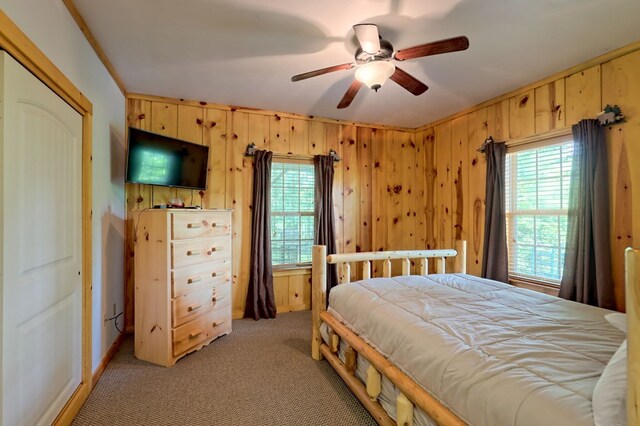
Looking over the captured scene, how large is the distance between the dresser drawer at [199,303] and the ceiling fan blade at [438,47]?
240 cm

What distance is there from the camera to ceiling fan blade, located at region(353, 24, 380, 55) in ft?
5.20

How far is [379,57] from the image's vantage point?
1.91 m

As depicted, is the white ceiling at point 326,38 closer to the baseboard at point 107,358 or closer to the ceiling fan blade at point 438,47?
the ceiling fan blade at point 438,47

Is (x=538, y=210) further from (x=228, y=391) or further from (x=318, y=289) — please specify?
(x=228, y=391)

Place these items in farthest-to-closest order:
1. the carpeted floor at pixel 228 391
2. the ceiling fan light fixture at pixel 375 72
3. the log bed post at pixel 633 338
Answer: the ceiling fan light fixture at pixel 375 72 < the carpeted floor at pixel 228 391 < the log bed post at pixel 633 338

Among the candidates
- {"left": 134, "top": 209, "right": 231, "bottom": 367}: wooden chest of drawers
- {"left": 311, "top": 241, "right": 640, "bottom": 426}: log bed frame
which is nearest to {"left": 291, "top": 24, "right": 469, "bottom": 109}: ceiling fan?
{"left": 311, "top": 241, "right": 640, "bottom": 426}: log bed frame

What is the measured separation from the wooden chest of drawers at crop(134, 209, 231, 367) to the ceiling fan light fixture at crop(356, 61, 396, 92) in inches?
68.5

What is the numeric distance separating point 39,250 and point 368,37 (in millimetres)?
2069

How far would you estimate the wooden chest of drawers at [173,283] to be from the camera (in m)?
2.31

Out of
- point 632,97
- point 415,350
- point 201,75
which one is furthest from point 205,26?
point 632,97

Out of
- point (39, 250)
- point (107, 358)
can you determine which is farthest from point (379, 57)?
point (107, 358)

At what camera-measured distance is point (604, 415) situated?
76cm

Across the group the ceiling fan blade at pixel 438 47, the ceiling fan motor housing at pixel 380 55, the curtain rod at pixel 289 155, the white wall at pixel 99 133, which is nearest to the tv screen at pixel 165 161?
the white wall at pixel 99 133

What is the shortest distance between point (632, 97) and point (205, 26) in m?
3.09
